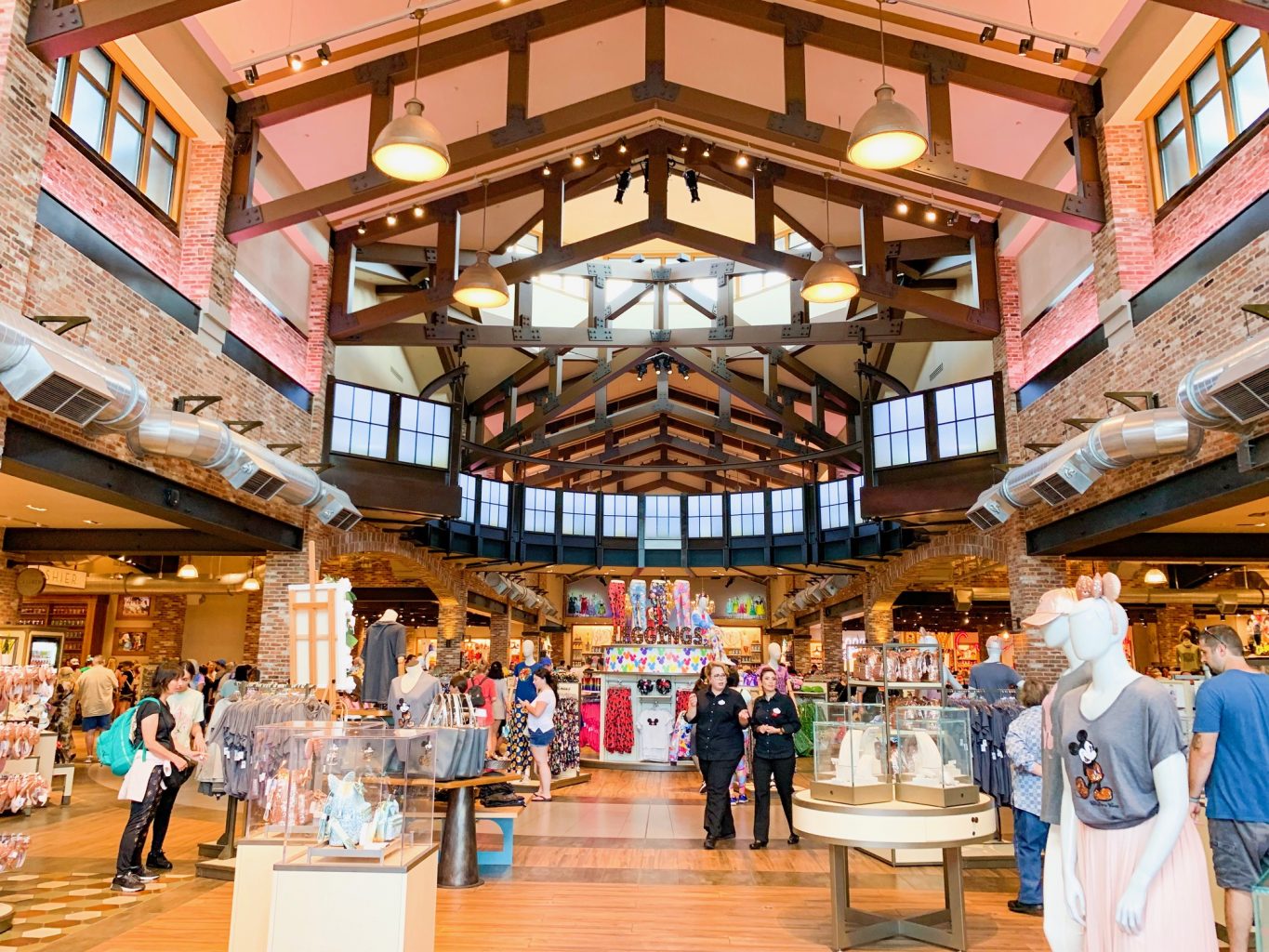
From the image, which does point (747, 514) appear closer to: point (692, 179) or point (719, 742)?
point (692, 179)

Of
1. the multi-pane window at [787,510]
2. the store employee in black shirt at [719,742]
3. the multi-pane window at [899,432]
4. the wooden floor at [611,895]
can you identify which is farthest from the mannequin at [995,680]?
the multi-pane window at [787,510]

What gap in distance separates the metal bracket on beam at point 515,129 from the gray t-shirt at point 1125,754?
9.66 m

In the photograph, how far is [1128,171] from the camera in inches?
389

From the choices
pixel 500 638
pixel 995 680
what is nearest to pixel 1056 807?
pixel 995 680

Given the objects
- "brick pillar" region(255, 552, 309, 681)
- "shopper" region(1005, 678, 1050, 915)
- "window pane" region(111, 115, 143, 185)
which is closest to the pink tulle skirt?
"shopper" region(1005, 678, 1050, 915)

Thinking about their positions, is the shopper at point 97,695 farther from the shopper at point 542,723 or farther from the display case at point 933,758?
the display case at point 933,758

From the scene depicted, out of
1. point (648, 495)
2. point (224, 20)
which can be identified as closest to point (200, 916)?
point (224, 20)

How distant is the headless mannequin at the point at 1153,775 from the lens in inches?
101

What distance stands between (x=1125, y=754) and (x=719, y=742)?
5820mm

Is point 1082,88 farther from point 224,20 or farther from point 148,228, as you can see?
point 148,228

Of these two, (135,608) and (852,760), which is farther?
(135,608)

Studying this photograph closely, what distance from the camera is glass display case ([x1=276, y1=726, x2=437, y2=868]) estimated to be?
3.77m

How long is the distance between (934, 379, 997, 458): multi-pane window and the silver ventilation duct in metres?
8.92

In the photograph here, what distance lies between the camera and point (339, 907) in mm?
3682
